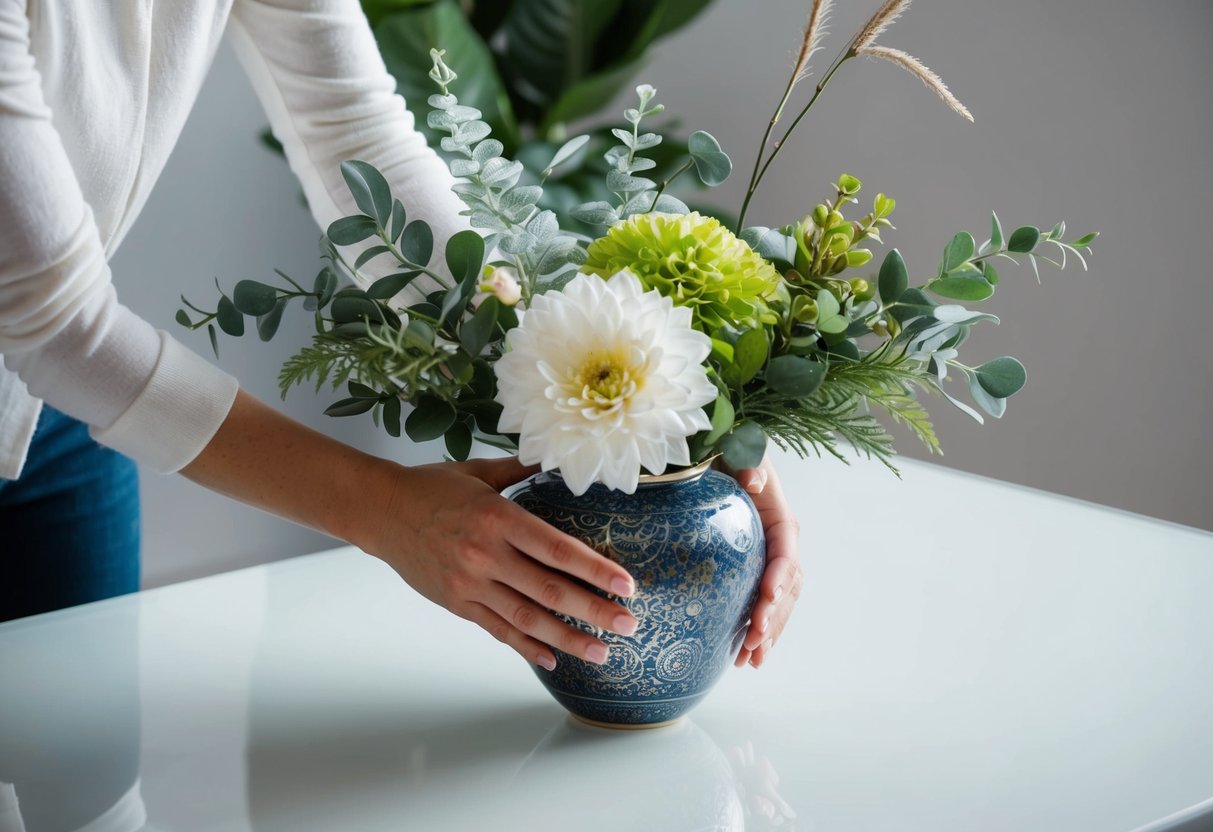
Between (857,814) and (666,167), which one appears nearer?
(857,814)

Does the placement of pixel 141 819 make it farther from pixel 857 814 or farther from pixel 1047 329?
pixel 1047 329

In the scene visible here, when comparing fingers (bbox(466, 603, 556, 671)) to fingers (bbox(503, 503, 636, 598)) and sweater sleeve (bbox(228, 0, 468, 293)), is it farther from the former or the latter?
sweater sleeve (bbox(228, 0, 468, 293))

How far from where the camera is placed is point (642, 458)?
600 mm

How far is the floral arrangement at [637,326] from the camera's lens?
596mm

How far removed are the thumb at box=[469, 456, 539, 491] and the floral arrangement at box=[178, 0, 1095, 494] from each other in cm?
3

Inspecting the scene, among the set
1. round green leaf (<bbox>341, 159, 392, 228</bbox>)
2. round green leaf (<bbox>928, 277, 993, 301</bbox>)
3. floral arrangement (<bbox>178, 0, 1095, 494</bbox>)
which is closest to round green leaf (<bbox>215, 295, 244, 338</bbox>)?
floral arrangement (<bbox>178, 0, 1095, 494</bbox>)

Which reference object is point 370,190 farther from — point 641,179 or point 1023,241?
point 1023,241

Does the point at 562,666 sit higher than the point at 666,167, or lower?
higher

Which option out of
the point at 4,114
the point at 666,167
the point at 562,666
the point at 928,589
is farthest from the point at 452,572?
the point at 666,167

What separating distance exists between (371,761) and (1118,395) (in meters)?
1.68

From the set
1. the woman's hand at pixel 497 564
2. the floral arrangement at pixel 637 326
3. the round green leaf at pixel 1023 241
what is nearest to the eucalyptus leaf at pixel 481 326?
the floral arrangement at pixel 637 326

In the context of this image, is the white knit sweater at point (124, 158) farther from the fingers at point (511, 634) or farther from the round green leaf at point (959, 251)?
the round green leaf at point (959, 251)

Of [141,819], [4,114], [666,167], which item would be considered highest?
[4,114]

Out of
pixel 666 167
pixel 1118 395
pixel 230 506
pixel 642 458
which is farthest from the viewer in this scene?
pixel 230 506
